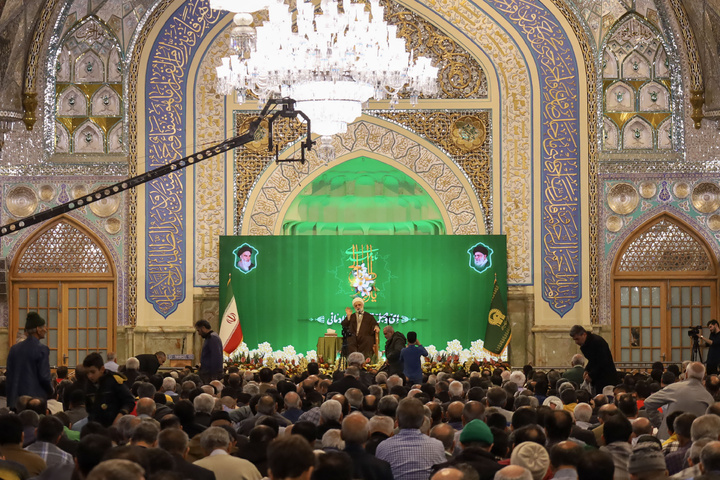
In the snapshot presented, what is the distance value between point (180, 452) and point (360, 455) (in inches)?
34.7

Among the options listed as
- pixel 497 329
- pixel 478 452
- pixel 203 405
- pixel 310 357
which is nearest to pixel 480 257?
pixel 497 329

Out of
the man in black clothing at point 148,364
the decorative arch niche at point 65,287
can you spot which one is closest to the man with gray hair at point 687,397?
the man in black clothing at point 148,364

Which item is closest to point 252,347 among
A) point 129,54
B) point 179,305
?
point 179,305

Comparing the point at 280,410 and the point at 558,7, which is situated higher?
the point at 558,7

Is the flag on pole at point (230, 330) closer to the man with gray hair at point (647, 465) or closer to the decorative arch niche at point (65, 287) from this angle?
the decorative arch niche at point (65, 287)

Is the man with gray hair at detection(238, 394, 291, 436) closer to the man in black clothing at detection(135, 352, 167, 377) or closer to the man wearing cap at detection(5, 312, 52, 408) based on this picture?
the man wearing cap at detection(5, 312, 52, 408)

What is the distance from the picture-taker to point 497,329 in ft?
51.1

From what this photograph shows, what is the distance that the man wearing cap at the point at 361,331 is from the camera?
14.1m

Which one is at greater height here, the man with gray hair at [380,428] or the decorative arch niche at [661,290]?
the decorative arch niche at [661,290]

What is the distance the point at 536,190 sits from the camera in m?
16.1

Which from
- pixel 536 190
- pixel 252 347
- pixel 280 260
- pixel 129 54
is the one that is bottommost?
pixel 252 347

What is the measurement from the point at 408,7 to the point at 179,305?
17.8 ft

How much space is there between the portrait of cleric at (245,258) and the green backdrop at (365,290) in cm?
3

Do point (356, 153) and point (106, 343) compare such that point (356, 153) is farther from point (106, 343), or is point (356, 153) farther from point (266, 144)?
point (106, 343)
